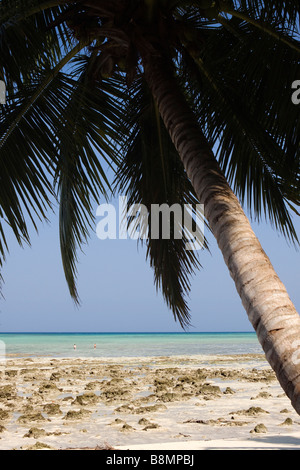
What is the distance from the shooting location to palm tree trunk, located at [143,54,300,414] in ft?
7.22

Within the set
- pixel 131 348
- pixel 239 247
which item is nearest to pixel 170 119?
pixel 239 247

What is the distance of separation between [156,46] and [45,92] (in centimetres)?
122

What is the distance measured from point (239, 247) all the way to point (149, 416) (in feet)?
13.8

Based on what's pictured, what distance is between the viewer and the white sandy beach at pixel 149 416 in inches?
195

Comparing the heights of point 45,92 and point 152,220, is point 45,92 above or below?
above

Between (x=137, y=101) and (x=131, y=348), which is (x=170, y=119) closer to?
(x=137, y=101)

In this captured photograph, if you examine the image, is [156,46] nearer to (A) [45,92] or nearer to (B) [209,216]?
(A) [45,92]

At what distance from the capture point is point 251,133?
4.55 meters

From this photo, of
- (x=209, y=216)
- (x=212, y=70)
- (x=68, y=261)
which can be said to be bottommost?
(x=209, y=216)
